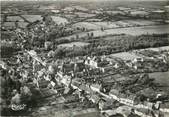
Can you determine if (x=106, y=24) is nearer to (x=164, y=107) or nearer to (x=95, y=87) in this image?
(x=95, y=87)

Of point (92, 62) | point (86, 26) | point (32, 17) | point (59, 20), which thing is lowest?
point (92, 62)

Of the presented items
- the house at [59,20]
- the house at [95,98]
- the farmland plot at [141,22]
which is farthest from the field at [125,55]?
the house at [95,98]

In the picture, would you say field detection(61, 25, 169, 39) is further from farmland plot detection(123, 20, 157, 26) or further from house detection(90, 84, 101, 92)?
house detection(90, 84, 101, 92)

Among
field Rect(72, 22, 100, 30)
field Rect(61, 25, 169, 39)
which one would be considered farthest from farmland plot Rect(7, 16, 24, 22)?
field Rect(61, 25, 169, 39)

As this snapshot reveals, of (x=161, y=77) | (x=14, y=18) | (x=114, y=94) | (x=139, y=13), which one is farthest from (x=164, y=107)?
(x=14, y=18)

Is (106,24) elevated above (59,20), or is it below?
below

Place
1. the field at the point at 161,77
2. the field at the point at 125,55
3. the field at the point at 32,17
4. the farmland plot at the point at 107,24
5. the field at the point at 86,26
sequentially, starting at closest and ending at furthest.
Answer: the field at the point at 32,17 → the field at the point at 161,77 → the field at the point at 86,26 → the farmland plot at the point at 107,24 → the field at the point at 125,55

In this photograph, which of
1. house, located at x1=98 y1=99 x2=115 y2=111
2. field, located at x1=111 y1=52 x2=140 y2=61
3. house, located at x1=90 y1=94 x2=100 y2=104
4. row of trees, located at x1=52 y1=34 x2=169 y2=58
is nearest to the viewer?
house, located at x1=98 y1=99 x2=115 y2=111

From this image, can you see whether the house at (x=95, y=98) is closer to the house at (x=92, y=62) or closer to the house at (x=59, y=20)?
the house at (x=92, y=62)

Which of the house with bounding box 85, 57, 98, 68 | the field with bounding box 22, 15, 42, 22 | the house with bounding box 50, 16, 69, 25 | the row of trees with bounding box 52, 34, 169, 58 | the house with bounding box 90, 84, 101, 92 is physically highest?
the field with bounding box 22, 15, 42, 22
